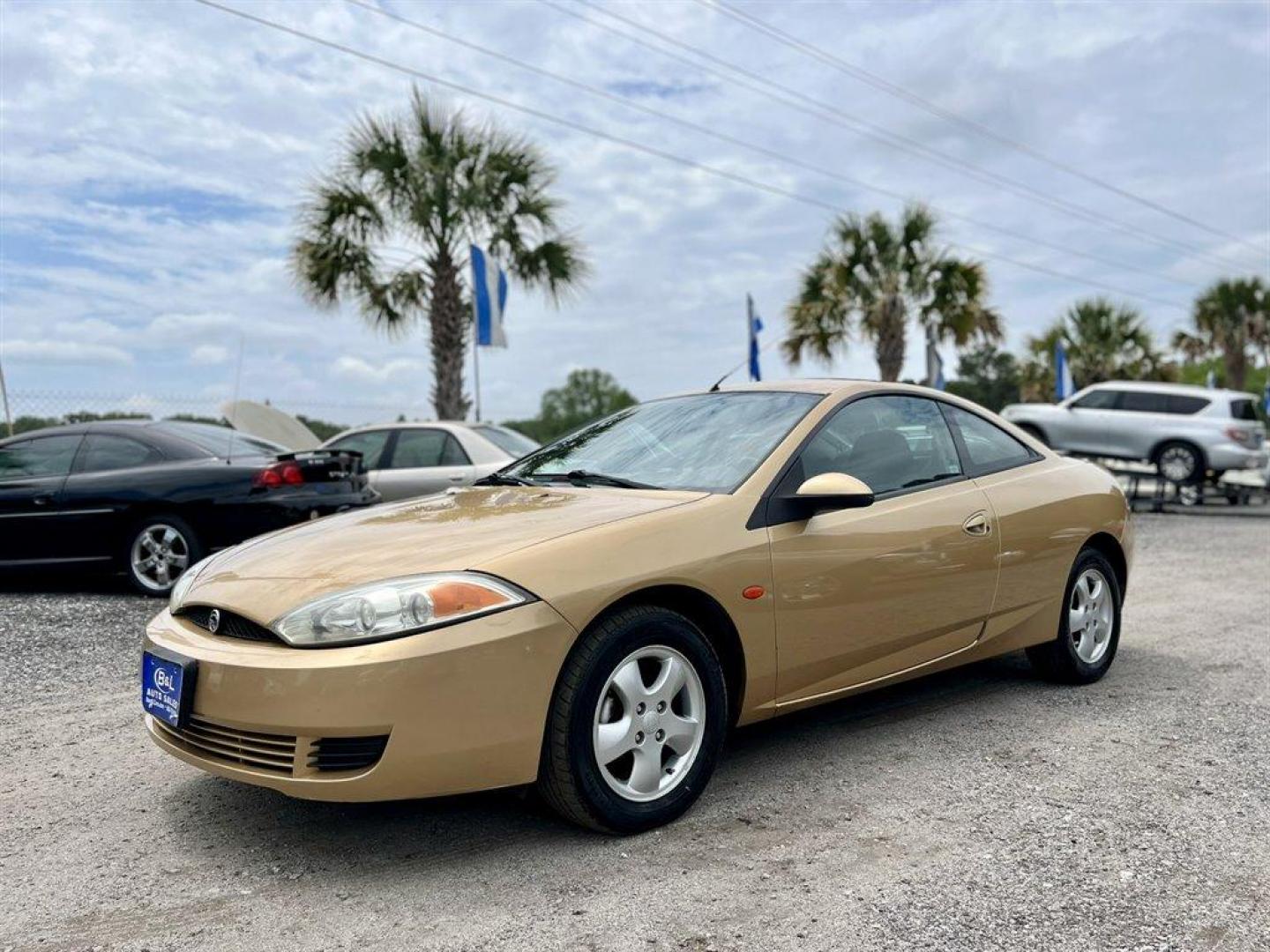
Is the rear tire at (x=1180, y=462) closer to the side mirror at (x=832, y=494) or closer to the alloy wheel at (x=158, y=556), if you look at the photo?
the alloy wheel at (x=158, y=556)

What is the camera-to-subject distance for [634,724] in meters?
3.19

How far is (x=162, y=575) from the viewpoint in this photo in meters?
7.77

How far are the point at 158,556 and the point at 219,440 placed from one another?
1029 millimetres

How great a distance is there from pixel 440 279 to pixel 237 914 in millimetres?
15829

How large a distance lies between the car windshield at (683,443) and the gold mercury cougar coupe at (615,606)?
0.01 m

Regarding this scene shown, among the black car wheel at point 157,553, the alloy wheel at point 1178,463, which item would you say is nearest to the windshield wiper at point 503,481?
the black car wheel at point 157,553

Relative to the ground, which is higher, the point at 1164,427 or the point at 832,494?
the point at 1164,427

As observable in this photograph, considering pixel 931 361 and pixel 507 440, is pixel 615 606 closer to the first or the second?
pixel 507 440

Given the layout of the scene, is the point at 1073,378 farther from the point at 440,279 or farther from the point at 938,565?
the point at 938,565

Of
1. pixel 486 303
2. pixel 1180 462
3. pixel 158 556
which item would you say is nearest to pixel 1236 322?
pixel 1180 462

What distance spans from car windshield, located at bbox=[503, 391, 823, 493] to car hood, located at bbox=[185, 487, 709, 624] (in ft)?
0.63

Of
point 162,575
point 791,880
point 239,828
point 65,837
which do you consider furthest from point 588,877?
point 162,575

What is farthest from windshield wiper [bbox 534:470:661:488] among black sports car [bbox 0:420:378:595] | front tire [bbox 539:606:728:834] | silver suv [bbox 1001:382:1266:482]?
silver suv [bbox 1001:382:1266:482]

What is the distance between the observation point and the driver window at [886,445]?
3.99 metres
